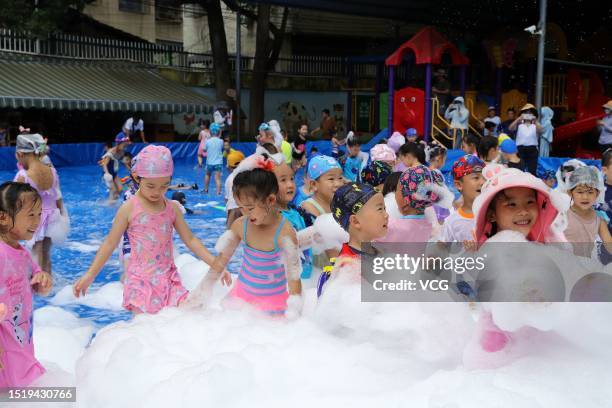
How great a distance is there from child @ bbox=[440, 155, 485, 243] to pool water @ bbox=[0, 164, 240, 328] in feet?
8.92

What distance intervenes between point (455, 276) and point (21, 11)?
18753mm

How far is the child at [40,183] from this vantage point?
592 centimetres

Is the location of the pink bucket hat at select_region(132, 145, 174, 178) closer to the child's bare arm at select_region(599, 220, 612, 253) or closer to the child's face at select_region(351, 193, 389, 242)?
the child's face at select_region(351, 193, 389, 242)

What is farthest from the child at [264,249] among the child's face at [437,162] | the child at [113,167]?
the child at [113,167]

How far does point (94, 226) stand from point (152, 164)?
608 centimetres

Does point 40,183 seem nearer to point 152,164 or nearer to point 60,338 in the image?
point 60,338

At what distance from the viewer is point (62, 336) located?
4598 millimetres

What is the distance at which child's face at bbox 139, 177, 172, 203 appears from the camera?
4277 millimetres

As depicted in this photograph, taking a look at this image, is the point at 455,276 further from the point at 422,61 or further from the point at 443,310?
the point at 422,61

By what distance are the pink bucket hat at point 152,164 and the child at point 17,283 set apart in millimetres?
862

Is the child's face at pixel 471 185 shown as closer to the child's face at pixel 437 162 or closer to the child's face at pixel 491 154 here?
the child's face at pixel 491 154

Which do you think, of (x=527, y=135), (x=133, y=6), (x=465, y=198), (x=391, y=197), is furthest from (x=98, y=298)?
(x=133, y=6)

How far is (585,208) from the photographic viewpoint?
4.70 metres

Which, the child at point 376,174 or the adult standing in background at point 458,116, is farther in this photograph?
the adult standing in background at point 458,116
